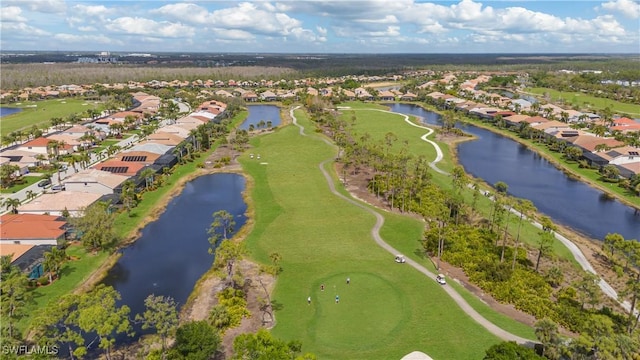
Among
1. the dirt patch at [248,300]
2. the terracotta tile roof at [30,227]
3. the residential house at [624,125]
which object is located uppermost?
the residential house at [624,125]

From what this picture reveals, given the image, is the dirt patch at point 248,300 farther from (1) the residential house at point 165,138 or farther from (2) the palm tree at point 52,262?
(1) the residential house at point 165,138

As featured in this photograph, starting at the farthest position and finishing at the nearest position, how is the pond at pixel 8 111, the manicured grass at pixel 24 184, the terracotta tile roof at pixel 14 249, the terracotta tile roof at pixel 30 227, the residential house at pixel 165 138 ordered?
1. the pond at pixel 8 111
2. the residential house at pixel 165 138
3. the manicured grass at pixel 24 184
4. the terracotta tile roof at pixel 30 227
5. the terracotta tile roof at pixel 14 249

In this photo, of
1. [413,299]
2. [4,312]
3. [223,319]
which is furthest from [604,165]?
[4,312]

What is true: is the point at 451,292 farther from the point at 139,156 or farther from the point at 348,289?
the point at 139,156

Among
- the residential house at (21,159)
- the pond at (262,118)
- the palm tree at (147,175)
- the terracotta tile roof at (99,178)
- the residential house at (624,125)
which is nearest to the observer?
the terracotta tile roof at (99,178)

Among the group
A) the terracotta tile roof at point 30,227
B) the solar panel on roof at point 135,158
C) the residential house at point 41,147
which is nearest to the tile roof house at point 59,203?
the terracotta tile roof at point 30,227

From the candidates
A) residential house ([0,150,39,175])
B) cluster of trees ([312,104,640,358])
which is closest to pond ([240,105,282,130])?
residential house ([0,150,39,175])

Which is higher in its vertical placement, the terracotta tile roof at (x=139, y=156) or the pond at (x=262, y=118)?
the terracotta tile roof at (x=139, y=156)
